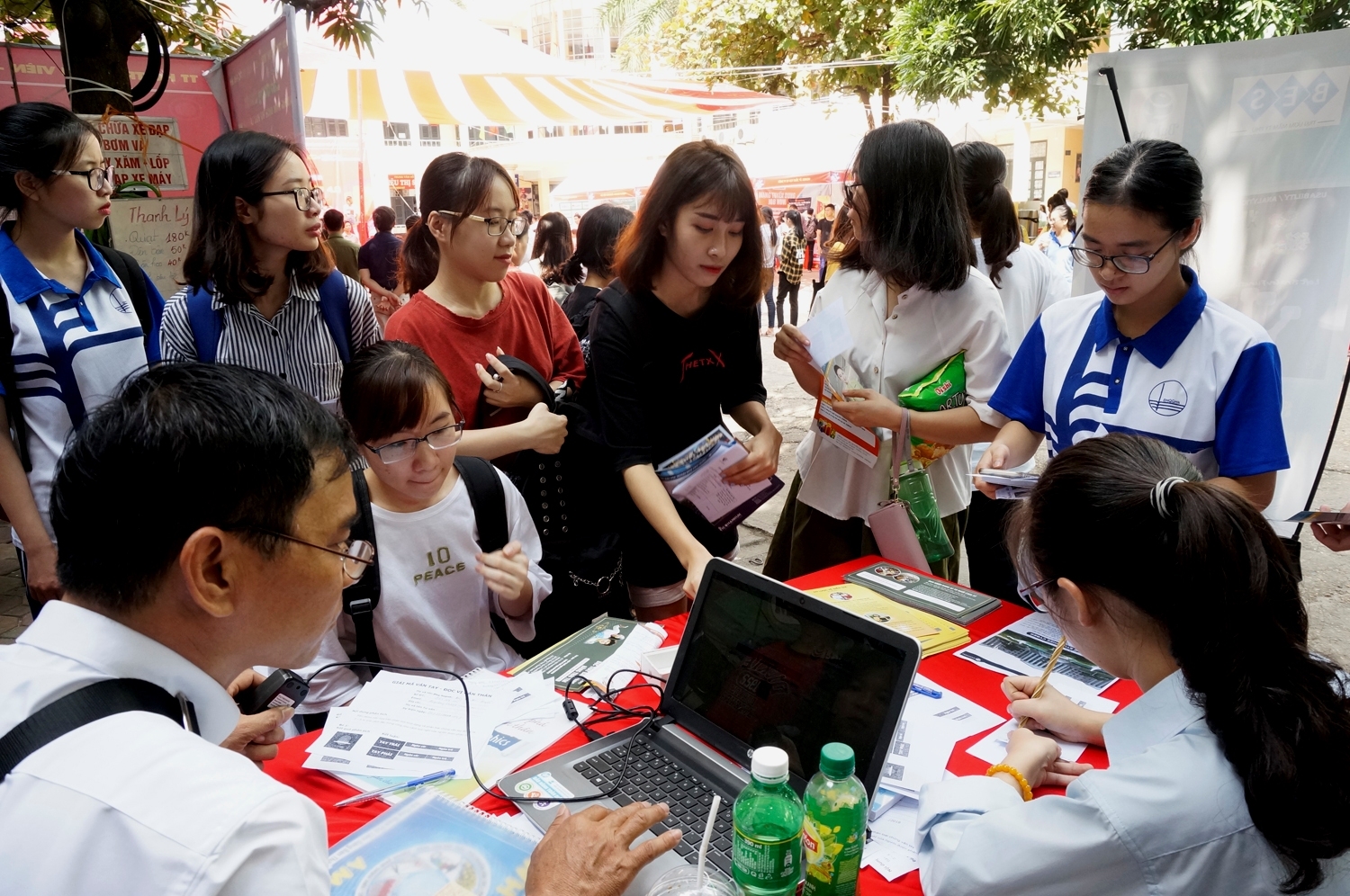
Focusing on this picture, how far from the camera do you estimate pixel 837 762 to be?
1.03m

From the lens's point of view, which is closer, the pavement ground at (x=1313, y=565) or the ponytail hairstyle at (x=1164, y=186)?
the ponytail hairstyle at (x=1164, y=186)

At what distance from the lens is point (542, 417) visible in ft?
7.43

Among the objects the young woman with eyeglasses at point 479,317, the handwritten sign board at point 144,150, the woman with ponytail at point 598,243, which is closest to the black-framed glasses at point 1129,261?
the young woman with eyeglasses at point 479,317

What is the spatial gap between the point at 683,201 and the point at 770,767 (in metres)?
1.52

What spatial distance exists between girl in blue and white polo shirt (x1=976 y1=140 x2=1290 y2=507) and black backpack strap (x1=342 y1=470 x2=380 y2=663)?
4.20ft

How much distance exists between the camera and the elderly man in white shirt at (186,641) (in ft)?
2.42

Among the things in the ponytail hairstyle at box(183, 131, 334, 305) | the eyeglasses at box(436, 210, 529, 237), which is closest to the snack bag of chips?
the eyeglasses at box(436, 210, 529, 237)

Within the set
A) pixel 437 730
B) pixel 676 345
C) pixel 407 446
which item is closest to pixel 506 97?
pixel 676 345

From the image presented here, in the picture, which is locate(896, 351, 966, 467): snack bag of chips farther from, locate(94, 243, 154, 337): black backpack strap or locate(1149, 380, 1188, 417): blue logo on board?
locate(94, 243, 154, 337): black backpack strap

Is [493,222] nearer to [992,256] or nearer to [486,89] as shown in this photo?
[992,256]

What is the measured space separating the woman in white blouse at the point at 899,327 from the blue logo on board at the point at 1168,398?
0.45 meters

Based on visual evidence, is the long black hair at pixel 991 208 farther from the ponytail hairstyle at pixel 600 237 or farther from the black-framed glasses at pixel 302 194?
the black-framed glasses at pixel 302 194

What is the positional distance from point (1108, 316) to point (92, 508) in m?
1.88

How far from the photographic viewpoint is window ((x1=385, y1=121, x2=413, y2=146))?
861 inches
